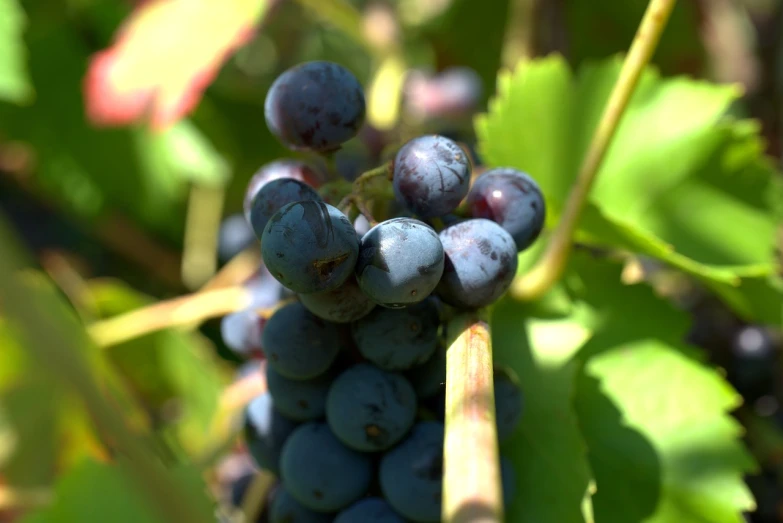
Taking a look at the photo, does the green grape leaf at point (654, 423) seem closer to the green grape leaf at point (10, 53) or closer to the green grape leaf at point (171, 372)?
the green grape leaf at point (171, 372)

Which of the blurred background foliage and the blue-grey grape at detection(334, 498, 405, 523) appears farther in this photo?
the blurred background foliage

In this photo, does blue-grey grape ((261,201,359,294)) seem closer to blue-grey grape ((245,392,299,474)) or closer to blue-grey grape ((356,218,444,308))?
blue-grey grape ((356,218,444,308))

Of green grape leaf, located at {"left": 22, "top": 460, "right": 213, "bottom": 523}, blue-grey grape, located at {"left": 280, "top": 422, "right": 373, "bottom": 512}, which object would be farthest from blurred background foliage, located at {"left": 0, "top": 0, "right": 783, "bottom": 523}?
blue-grey grape, located at {"left": 280, "top": 422, "right": 373, "bottom": 512}

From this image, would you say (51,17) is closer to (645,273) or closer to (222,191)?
(222,191)

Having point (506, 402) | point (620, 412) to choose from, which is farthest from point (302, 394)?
point (620, 412)

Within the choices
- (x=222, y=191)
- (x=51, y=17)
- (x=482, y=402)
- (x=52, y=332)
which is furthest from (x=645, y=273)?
(x=51, y=17)

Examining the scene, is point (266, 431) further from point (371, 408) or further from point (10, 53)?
point (10, 53)

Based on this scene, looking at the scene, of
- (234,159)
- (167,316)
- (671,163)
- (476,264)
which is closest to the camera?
(476,264)
